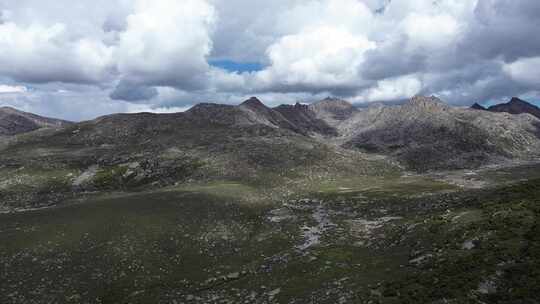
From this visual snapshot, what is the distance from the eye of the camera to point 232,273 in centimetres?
4669

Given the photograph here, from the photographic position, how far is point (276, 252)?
53594mm

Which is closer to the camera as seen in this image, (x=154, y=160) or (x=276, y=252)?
(x=276, y=252)

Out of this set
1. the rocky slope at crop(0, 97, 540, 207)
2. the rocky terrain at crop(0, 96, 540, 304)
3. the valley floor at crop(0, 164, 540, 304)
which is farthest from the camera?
the rocky slope at crop(0, 97, 540, 207)

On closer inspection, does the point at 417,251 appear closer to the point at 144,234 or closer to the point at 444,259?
the point at 444,259

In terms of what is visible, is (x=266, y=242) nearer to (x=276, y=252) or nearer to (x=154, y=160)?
(x=276, y=252)

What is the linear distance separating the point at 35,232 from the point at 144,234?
1628 cm

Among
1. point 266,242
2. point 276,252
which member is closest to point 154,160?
point 266,242

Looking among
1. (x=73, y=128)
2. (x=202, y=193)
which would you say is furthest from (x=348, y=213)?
(x=73, y=128)

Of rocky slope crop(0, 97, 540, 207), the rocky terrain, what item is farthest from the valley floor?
rocky slope crop(0, 97, 540, 207)

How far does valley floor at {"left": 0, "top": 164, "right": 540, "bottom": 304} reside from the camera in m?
32.1

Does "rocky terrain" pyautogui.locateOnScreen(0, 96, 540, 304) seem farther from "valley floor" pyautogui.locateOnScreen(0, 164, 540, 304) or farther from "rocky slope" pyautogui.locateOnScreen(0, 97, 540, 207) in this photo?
"rocky slope" pyautogui.locateOnScreen(0, 97, 540, 207)

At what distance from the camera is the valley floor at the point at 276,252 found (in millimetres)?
32125

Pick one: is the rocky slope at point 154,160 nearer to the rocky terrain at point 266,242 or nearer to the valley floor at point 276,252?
the rocky terrain at point 266,242

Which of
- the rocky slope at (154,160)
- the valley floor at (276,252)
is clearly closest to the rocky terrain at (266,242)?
the valley floor at (276,252)
